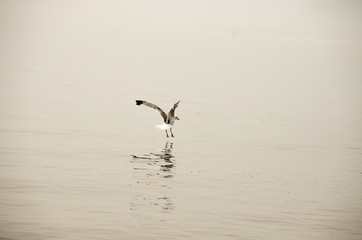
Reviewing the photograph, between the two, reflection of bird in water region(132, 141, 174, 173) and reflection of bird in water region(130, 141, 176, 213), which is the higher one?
reflection of bird in water region(132, 141, 174, 173)

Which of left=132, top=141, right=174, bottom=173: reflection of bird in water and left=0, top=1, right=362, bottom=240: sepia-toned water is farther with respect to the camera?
left=132, top=141, right=174, bottom=173: reflection of bird in water

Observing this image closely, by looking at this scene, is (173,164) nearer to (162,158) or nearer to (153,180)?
(162,158)

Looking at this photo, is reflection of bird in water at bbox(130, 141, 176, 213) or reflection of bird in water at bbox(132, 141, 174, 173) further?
reflection of bird in water at bbox(132, 141, 174, 173)

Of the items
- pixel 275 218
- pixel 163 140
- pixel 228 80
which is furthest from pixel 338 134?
pixel 228 80

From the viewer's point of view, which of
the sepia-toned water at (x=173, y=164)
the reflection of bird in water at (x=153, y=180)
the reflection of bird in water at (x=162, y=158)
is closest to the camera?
the sepia-toned water at (x=173, y=164)

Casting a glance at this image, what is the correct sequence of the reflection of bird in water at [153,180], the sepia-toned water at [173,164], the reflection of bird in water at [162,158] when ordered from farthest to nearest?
the reflection of bird in water at [162,158] < the reflection of bird in water at [153,180] < the sepia-toned water at [173,164]

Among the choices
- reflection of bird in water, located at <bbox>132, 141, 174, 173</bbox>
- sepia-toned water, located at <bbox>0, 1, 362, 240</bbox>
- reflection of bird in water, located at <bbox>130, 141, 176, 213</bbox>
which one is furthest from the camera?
reflection of bird in water, located at <bbox>132, 141, 174, 173</bbox>

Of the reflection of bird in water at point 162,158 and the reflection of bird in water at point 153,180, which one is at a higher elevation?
the reflection of bird in water at point 162,158

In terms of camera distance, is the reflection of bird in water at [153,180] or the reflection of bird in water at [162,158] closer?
the reflection of bird in water at [153,180]

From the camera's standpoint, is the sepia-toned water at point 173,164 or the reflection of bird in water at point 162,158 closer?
the sepia-toned water at point 173,164

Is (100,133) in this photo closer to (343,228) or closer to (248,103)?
(343,228)

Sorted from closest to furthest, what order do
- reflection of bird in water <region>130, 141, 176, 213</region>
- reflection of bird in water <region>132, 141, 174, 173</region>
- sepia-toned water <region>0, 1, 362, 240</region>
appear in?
sepia-toned water <region>0, 1, 362, 240</region> < reflection of bird in water <region>130, 141, 176, 213</region> < reflection of bird in water <region>132, 141, 174, 173</region>

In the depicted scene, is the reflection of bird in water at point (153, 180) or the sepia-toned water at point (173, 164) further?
the reflection of bird in water at point (153, 180)

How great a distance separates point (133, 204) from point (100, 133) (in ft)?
47.7
